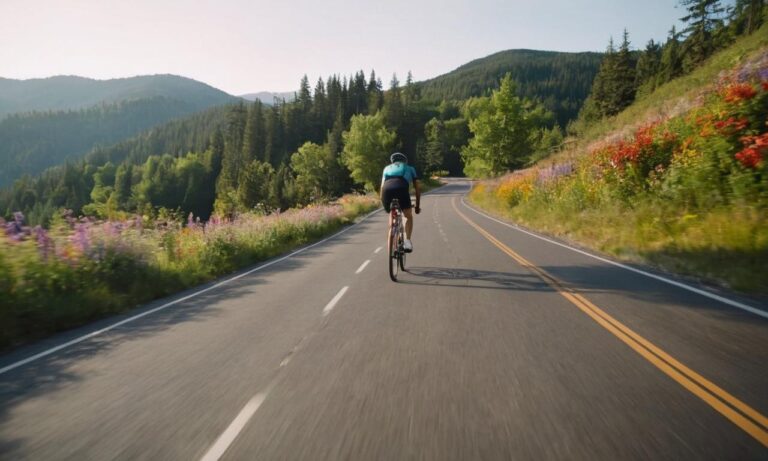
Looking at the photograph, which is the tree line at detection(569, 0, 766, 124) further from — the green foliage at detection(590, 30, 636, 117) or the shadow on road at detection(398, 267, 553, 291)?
the shadow on road at detection(398, 267, 553, 291)

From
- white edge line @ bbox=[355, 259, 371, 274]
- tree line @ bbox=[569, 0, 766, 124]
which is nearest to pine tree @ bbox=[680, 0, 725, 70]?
tree line @ bbox=[569, 0, 766, 124]

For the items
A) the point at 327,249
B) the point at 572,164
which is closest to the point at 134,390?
the point at 327,249

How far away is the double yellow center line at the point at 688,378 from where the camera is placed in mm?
2816

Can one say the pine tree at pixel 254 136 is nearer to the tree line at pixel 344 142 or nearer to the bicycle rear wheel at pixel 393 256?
the tree line at pixel 344 142

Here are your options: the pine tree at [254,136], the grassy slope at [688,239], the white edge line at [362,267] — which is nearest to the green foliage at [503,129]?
the grassy slope at [688,239]

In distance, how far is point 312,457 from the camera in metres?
2.66

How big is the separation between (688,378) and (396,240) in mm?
5811

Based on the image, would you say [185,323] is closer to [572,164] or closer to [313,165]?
[572,164]

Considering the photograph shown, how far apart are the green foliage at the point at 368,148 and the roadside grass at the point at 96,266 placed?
51.0m

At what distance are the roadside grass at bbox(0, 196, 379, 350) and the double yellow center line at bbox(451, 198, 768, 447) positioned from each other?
25.1 ft

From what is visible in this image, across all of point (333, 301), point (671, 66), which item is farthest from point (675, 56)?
point (333, 301)

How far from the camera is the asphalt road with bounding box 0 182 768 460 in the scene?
279cm

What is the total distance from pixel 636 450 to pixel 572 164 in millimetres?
19411

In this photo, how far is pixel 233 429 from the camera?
304cm
